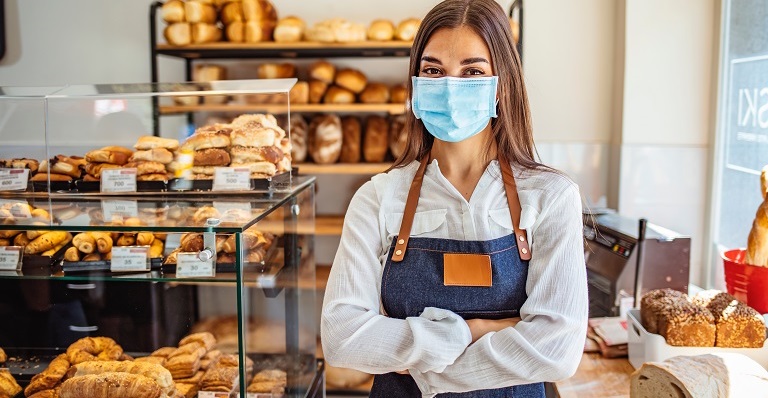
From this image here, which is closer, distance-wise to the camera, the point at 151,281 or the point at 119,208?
the point at 151,281

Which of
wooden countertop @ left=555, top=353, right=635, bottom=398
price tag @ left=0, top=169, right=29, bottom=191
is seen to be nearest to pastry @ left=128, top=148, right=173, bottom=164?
price tag @ left=0, top=169, right=29, bottom=191

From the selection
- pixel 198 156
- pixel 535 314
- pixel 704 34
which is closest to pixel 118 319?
pixel 198 156

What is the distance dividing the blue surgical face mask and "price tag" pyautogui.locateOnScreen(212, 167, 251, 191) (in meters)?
0.72

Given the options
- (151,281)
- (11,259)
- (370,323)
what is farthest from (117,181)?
(370,323)

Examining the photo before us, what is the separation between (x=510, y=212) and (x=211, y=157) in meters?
0.99

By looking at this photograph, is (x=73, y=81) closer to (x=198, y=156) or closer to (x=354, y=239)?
(x=198, y=156)

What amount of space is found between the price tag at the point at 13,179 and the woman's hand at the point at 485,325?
56.7 inches

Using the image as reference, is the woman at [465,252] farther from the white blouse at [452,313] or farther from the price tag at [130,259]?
the price tag at [130,259]

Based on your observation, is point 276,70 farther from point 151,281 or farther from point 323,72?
point 151,281

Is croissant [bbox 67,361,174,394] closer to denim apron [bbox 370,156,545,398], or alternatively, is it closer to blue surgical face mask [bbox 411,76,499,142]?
denim apron [bbox 370,156,545,398]

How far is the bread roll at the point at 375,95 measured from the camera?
11.5 ft

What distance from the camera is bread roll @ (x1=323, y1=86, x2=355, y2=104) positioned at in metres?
3.51

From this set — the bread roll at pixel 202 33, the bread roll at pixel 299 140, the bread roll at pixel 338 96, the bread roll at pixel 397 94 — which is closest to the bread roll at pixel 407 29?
the bread roll at pixel 397 94

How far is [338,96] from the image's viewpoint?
3510mm
